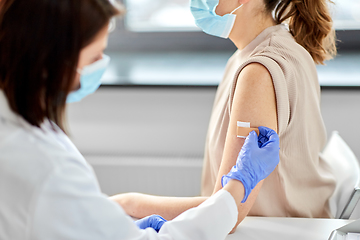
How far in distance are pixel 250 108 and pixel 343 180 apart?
0.50m

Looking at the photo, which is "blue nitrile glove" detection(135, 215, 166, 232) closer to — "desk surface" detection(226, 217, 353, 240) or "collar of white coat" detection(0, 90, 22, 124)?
"desk surface" detection(226, 217, 353, 240)

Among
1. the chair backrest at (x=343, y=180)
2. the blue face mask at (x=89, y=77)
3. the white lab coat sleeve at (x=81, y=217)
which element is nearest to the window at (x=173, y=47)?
the chair backrest at (x=343, y=180)

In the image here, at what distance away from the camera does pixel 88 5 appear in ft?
2.23

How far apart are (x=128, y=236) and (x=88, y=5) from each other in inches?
19.2

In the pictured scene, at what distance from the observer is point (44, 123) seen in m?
0.76

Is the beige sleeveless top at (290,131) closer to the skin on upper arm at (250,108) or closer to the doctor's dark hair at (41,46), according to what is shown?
the skin on upper arm at (250,108)

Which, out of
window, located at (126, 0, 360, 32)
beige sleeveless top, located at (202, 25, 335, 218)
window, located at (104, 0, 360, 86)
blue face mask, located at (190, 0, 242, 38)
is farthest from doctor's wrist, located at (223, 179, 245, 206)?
window, located at (126, 0, 360, 32)

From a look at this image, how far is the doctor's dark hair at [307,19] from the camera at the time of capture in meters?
1.16

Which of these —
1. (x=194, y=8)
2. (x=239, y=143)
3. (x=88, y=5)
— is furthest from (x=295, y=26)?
(x=88, y=5)

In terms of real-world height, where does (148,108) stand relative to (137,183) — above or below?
above

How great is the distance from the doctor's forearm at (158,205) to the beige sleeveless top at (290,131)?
7.0 inches

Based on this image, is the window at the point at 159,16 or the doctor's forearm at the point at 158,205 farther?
the window at the point at 159,16

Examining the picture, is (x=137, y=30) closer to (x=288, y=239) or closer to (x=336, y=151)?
(x=336, y=151)

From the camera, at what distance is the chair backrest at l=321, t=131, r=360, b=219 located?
1.10 meters
